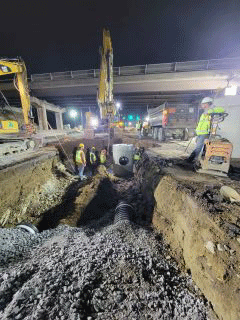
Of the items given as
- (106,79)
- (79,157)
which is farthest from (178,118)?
(79,157)

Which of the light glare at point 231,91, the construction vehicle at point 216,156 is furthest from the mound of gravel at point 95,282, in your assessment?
the light glare at point 231,91

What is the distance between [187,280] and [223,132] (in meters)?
6.83

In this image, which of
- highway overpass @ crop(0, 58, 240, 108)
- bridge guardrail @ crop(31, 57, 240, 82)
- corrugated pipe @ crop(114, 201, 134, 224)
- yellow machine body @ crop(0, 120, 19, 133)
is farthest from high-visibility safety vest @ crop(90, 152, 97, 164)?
bridge guardrail @ crop(31, 57, 240, 82)

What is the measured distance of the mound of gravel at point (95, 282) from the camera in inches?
81.4

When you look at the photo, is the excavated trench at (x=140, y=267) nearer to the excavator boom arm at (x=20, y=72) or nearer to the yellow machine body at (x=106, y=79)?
the yellow machine body at (x=106, y=79)

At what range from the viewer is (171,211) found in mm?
3963

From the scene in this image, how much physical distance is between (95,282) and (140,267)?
0.79 meters

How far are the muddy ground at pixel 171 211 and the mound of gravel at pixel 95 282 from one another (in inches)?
17.6

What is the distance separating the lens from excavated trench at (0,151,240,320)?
2.09 meters

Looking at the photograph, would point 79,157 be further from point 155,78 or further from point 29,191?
point 155,78

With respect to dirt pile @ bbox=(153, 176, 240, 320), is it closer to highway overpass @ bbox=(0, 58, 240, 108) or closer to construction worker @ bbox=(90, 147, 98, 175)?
construction worker @ bbox=(90, 147, 98, 175)

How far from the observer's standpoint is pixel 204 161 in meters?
4.96

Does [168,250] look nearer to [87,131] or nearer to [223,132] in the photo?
[223,132]

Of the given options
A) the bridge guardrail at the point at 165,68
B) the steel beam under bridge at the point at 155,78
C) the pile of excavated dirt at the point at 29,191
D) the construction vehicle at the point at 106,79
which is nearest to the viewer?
the pile of excavated dirt at the point at 29,191
